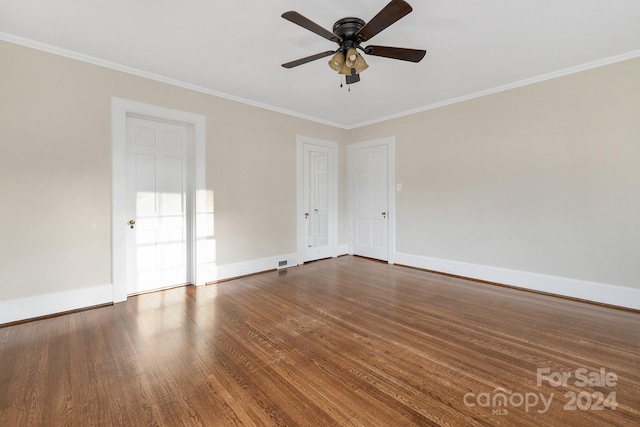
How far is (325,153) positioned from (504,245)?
11.4 ft

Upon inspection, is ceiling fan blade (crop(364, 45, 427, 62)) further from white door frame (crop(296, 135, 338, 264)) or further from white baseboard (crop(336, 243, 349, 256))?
white baseboard (crop(336, 243, 349, 256))

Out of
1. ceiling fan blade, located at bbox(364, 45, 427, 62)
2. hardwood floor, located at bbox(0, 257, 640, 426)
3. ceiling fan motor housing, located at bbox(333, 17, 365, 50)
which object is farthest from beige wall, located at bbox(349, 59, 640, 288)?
ceiling fan motor housing, located at bbox(333, 17, 365, 50)

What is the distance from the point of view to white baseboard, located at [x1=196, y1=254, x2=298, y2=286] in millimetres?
4117

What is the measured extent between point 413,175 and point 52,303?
5.13 metres

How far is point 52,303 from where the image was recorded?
301 centimetres

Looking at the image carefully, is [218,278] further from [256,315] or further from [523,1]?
[523,1]

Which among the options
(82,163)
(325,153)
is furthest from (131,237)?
(325,153)

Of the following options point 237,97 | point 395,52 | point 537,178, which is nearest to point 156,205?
point 237,97

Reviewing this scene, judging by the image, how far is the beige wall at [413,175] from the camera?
291cm

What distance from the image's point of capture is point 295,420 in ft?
5.32

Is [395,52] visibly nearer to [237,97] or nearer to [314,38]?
[314,38]

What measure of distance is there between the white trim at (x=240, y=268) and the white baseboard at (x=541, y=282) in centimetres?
224

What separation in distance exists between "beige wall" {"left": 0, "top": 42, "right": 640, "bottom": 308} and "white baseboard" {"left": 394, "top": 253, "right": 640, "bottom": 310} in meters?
0.09

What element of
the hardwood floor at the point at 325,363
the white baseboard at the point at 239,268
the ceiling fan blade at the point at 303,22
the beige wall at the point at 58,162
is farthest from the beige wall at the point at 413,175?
the ceiling fan blade at the point at 303,22
